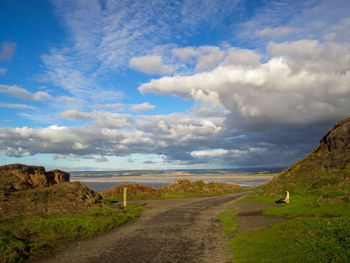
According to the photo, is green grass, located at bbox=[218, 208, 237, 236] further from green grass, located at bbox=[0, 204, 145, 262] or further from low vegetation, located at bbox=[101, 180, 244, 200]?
low vegetation, located at bbox=[101, 180, 244, 200]

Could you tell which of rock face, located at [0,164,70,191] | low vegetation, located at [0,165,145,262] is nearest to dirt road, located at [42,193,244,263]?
low vegetation, located at [0,165,145,262]

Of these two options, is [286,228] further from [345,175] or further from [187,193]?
[187,193]

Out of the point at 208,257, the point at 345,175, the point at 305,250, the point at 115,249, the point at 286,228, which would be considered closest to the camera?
the point at 305,250

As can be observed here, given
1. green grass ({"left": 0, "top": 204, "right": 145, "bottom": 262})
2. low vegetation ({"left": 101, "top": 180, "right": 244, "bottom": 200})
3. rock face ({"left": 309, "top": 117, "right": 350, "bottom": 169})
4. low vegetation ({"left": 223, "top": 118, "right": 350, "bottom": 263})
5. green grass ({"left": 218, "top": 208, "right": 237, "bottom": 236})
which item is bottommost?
low vegetation ({"left": 101, "top": 180, "right": 244, "bottom": 200})

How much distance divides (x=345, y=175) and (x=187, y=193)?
2600 centimetres

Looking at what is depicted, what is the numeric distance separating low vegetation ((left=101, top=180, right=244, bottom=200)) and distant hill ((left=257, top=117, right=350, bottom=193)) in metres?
15.5

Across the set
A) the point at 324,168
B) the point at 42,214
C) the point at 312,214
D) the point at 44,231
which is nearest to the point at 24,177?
the point at 42,214

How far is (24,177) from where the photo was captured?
21.3 metres

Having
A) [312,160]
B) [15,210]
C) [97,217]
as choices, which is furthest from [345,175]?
[15,210]

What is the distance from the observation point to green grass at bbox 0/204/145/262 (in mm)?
11554

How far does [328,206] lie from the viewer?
17.6 meters

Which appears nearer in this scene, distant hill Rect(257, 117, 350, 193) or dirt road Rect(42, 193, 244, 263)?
dirt road Rect(42, 193, 244, 263)

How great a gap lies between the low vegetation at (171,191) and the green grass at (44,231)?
2080 centimetres

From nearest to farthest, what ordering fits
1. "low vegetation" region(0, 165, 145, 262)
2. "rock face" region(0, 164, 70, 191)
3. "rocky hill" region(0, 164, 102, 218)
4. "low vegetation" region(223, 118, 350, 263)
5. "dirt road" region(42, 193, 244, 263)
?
"low vegetation" region(223, 118, 350, 263)
"dirt road" region(42, 193, 244, 263)
"low vegetation" region(0, 165, 145, 262)
"rocky hill" region(0, 164, 102, 218)
"rock face" region(0, 164, 70, 191)
